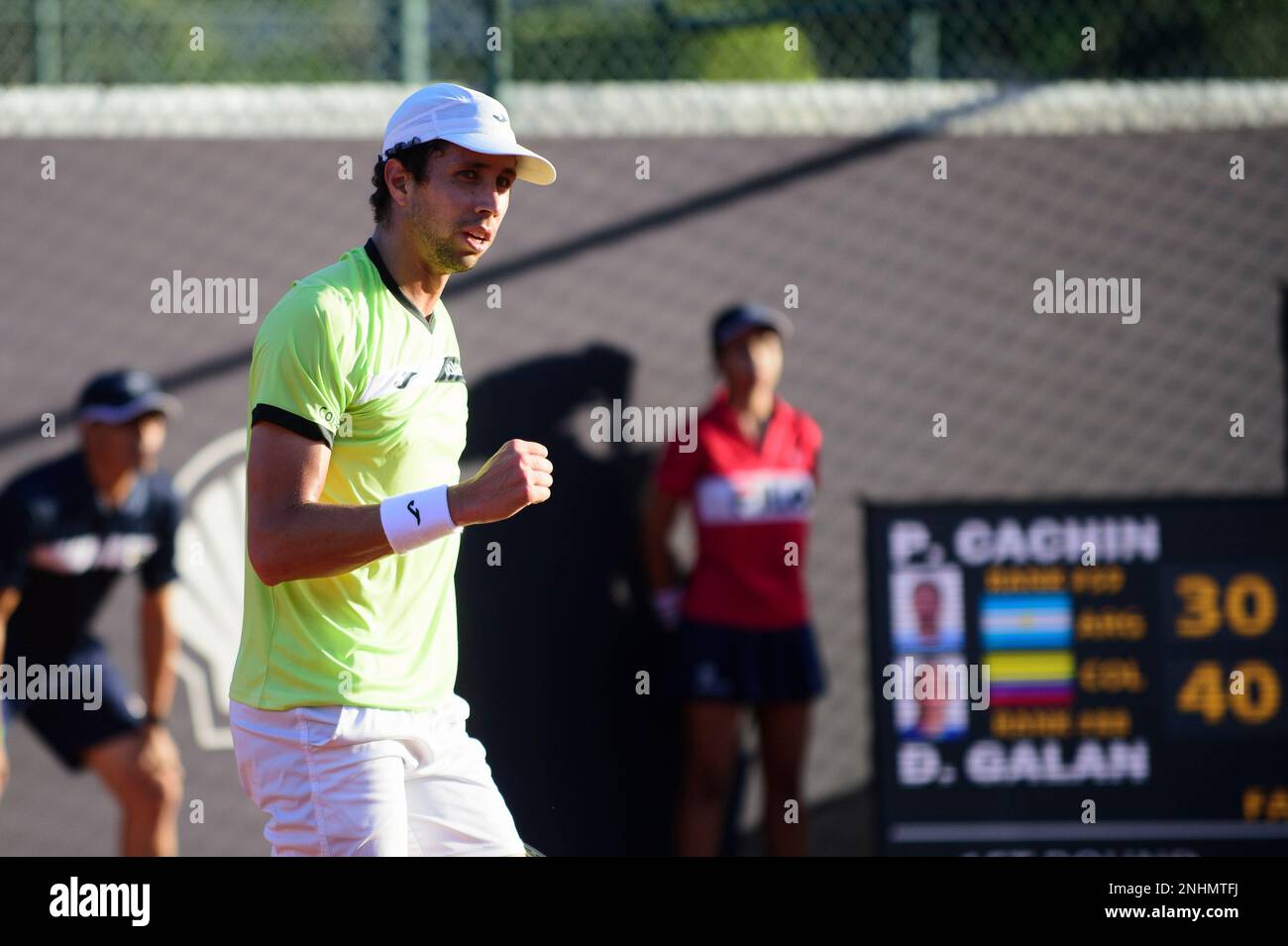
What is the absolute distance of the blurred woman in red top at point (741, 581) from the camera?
17.9ft

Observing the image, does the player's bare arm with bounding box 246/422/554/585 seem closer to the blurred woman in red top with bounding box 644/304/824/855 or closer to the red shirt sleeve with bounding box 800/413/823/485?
the blurred woman in red top with bounding box 644/304/824/855

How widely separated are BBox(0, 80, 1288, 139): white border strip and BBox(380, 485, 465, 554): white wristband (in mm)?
3523

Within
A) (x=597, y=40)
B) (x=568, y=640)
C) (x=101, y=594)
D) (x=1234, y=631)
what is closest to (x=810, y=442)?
(x=568, y=640)

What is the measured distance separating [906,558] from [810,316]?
1241 millimetres

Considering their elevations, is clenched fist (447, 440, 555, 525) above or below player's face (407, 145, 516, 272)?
below

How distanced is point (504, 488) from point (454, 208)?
0.60m

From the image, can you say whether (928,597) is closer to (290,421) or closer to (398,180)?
(398,180)

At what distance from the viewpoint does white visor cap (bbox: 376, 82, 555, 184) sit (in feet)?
9.46

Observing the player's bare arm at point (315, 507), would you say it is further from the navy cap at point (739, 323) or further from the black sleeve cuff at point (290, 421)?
the navy cap at point (739, 323)

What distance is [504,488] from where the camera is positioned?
8.66ft

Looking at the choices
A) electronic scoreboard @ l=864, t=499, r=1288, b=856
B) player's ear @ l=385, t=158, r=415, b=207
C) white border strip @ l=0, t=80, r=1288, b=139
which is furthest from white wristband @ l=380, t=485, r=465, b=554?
white border strip @ l=0, t=80, r=1288, b=139

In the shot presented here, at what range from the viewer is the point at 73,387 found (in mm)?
5723

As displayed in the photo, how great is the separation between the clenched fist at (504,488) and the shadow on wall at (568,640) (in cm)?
308

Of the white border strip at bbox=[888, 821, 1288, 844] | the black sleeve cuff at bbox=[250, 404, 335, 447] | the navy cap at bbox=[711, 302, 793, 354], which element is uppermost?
the navy cap at bbox=[711, 302, 793, 354]
